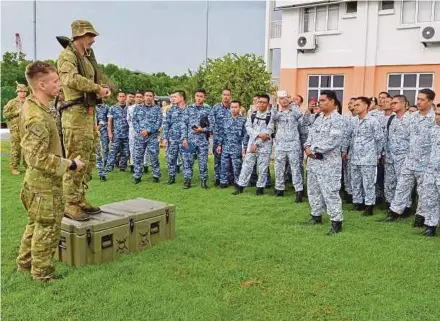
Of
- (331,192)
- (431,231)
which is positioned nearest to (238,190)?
(331,192)

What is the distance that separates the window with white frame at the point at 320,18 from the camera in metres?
18.3

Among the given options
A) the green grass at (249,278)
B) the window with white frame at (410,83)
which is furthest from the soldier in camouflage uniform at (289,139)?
the window with white frame at (410,83)

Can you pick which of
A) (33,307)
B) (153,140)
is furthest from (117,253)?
(153,140)

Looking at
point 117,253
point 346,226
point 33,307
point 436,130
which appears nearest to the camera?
point 33,307

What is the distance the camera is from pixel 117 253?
4.56m

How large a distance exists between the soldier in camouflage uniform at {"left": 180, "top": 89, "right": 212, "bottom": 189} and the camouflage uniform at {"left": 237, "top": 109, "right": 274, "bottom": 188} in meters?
0.81

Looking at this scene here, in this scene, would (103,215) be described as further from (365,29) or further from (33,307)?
(365,29)

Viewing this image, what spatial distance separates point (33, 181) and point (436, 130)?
4.53 metres

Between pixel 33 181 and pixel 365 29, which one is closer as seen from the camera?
pixel 33 181

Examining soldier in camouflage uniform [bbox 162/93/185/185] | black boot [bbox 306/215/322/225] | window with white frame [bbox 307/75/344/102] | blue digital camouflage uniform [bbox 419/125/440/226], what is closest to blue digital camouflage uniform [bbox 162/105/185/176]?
soldier in camouflage uniform [bbox 162/93/185/185]

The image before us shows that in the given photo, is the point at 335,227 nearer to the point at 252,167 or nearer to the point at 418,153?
the point at 418,153

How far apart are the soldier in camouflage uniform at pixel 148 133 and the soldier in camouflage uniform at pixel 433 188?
506 cm

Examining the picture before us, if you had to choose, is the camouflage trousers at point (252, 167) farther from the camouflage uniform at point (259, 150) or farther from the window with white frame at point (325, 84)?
the window with white frame at point (325, 84)

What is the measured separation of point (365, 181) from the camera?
668 cm
